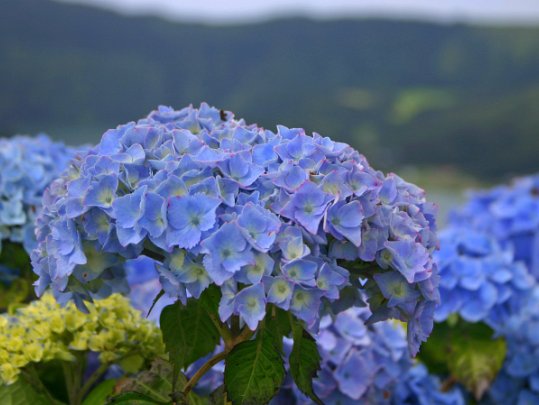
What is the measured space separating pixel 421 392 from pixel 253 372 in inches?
48.8

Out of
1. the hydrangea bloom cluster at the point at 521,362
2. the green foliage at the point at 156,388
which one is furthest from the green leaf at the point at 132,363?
the hydrangea bloom cluster at the point at 521,362

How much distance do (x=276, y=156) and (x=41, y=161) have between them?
1153 mm

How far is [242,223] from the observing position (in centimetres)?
126

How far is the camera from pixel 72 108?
3878 centimetres

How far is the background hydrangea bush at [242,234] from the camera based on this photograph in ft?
4.10

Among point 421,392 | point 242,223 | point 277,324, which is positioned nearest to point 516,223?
point 421,392

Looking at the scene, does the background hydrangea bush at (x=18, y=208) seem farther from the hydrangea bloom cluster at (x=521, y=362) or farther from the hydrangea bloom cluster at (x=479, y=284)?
the hydrangea bloom cluster at (x=521, y=362)

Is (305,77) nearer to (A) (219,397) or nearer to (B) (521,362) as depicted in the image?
(B) (521,362)

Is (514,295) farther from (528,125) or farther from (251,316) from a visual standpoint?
(528,125)

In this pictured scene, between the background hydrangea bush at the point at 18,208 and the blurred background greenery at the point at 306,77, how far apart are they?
2518 cm

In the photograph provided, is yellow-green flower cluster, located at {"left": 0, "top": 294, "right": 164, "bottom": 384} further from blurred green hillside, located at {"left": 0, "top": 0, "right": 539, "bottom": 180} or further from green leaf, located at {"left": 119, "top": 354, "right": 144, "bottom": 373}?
blurred green hillside, located at {"left": 0, "top": 0, "right": 539, "bottom": 180}

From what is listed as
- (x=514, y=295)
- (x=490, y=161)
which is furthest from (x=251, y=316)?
(x=490, y=161)

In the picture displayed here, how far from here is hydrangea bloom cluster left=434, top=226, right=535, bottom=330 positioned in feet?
8.14

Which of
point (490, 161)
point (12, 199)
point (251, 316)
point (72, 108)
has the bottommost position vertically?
point (72, 108)
